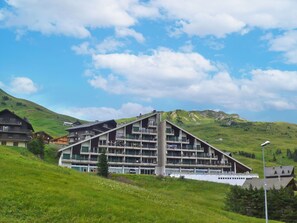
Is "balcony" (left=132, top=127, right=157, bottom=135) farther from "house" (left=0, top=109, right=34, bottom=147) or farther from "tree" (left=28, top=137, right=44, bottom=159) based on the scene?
"tree" (left=28, top=137, right=44, bottom=159)

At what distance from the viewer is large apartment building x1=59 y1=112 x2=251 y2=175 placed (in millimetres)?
127812

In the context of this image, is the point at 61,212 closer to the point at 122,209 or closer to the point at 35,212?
the point at 35,212

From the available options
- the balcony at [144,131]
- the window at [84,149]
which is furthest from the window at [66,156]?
the balcony at [144,131]

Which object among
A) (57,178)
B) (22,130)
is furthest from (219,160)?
(57,178)

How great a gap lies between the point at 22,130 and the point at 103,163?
126 ft

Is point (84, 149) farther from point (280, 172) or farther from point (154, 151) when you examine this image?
point (280, 172)

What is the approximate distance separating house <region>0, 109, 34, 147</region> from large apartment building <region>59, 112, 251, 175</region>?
17.8 meters

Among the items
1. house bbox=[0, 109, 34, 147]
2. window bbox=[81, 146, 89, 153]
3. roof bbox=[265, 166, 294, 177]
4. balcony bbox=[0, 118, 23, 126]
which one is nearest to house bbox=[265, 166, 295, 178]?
roof bbox=[265, 166, 294, 177]

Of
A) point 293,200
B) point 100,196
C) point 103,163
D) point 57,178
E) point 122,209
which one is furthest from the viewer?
point 103,163

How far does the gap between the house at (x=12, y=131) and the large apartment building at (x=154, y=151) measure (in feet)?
58.4

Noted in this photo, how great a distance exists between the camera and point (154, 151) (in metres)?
135

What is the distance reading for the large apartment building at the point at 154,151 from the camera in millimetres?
127812

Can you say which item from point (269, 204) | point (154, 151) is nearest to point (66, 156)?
point (154, 151)

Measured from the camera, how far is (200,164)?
13562 cm
